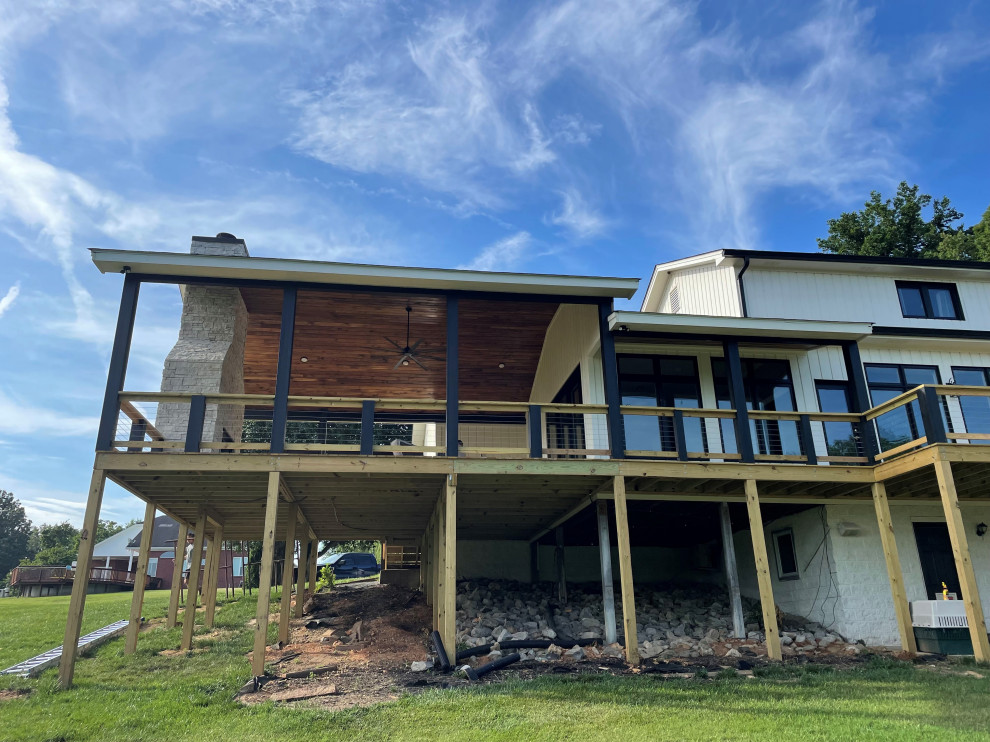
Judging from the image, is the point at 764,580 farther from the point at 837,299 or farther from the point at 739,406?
the point at 837,299

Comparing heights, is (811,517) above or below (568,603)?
above

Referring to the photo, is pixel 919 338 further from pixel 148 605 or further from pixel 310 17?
pixel 148 605

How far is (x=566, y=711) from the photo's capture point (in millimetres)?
7340

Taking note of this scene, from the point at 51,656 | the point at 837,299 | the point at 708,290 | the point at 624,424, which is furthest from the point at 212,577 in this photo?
the point at 837,299

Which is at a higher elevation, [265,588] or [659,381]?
[659,381]

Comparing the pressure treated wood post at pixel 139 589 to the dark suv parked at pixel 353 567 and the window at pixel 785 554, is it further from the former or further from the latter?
the dark suv parked at pixel 353 567

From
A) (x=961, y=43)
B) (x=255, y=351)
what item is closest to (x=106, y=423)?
(x=255, y=351)

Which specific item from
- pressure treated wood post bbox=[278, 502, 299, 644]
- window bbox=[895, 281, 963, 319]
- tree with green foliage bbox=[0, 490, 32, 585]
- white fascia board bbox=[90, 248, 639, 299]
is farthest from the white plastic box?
tree with green foliage bbox=[0, 490, 32, 585]

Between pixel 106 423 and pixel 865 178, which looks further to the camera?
pixel 865 178

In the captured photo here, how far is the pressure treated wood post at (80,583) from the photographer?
918 centimetres

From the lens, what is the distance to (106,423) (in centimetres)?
1012

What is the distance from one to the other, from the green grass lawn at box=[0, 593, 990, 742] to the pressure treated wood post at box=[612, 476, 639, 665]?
0.88 meters

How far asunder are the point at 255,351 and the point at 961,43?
2122 centimetres

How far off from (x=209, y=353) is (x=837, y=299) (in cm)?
1242
